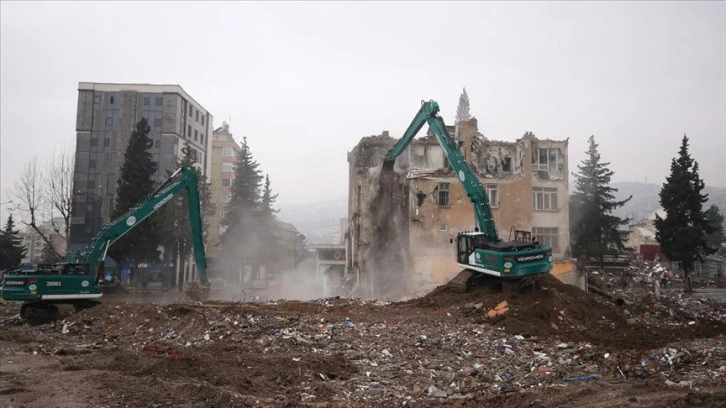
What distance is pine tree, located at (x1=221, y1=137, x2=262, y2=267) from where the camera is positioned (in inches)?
1756

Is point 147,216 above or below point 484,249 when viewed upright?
above

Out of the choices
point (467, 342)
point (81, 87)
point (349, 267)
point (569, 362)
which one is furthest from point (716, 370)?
point (81, 87)

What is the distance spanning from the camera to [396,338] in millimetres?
11969

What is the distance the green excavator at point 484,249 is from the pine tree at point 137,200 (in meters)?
21.1

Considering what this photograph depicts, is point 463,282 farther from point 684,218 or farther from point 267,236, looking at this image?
point 267,236

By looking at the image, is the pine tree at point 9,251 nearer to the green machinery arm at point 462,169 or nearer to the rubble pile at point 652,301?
the green machinery arm at point 462,169

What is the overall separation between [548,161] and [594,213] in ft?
30.8

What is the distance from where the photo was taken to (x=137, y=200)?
34344 mm

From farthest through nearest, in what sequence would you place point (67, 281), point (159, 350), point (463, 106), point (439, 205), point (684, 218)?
point (463, 106)
point (684, 218)
point (439, 205)
point (67, 281)
point (159, 350)

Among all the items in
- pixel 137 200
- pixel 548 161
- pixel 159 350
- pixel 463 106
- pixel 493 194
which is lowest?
pixel 159 350

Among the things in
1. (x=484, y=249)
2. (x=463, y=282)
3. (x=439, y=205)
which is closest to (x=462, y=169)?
(x=484, y=249)

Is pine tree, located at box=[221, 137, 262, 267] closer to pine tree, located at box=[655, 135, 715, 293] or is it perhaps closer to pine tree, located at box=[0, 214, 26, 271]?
pine tree, located at box=[0, 214, 26, 271]

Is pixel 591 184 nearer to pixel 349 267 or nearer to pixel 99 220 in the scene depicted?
pixel 349 267

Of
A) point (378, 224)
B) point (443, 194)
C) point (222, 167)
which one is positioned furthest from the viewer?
point (222, 167)
